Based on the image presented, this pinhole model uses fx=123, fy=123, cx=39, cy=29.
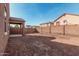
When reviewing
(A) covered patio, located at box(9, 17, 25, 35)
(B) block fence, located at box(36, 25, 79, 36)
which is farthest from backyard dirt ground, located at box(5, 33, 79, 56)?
(B) block fence, located at box(36, 25, 79, 36)

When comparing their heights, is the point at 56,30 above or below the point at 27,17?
below

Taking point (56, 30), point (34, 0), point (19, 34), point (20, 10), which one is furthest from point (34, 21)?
point (56, 30)

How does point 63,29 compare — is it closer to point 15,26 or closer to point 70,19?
point 70,19

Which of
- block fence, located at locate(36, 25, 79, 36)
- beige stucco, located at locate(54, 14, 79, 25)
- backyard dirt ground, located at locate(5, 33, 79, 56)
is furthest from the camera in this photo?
block fence, located at locate(36, 25, 79, 36)

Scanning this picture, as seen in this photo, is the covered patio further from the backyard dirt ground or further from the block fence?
the block fence

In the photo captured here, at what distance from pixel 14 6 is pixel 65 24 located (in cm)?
400

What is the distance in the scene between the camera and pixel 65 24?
7.23 meters

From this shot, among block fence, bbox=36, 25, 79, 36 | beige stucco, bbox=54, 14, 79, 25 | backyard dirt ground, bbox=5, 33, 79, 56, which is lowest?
backyard dirt ground, bbox=5, 33, 79, 56

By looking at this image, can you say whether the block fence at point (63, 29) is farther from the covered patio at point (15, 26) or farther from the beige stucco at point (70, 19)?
the covered patio at point (15, 26)

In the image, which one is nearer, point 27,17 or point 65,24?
point 27,17

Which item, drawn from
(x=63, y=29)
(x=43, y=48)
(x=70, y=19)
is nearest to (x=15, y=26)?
(x=43, y=48)

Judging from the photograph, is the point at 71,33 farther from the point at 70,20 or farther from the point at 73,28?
the point at 70,20

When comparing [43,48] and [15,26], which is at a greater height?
[15,26]

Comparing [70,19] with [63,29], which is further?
[63,29]
